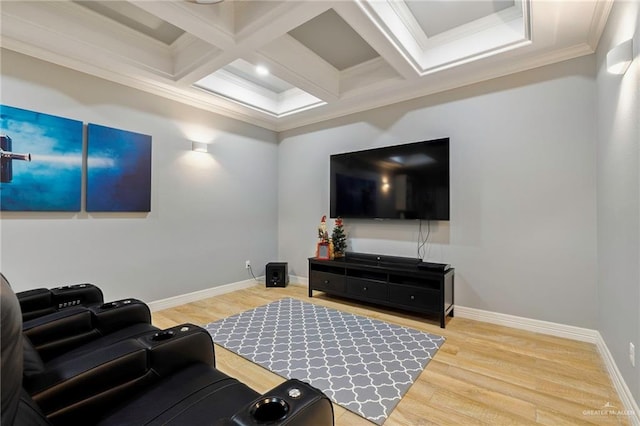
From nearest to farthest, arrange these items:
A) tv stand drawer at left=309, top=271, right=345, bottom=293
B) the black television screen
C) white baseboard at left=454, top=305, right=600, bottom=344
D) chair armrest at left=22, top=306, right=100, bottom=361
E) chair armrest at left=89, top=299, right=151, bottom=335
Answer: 1. chair armrest at left=22, top=306, right=100, bottom=361
2. chair armrest at left=89, top=299, right=151, bottom=335
3. white baseboard at left=454, top=305, right=600, bottom=344
4. the black television screen
5. tv stand drawer at left=309, top=271, right=345, bottom=293

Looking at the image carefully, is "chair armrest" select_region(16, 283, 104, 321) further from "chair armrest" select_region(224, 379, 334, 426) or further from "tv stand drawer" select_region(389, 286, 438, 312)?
"tv stand drawer" select_region(389, 286, 438, 312)

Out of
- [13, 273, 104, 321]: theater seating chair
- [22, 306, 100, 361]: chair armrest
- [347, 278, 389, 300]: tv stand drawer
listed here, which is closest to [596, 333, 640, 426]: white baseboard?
[347, 278, 389, 300]: tv stand drawer

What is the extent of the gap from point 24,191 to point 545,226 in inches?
186

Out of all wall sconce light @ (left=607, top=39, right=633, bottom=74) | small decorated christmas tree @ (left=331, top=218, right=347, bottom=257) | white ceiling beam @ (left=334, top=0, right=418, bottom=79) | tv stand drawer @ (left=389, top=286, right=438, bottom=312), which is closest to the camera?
wall sconce light @ (left=607, top=39, right=633, bottom=74)

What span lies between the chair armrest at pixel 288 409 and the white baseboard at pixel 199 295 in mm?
3016

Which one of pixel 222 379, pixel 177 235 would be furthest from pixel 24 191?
pixel 222 379

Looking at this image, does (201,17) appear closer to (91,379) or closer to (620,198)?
(91,379)

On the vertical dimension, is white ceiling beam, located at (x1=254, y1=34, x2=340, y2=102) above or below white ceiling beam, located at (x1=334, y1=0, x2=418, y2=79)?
above

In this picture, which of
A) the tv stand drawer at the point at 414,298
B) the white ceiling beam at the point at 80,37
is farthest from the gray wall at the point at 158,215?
the tv stand drawer at the point at 414,298

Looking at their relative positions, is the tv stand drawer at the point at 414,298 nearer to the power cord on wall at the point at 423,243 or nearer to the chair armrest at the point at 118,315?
the power cord on wall at the point at 423,243

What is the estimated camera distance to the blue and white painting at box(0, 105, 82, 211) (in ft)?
8.01

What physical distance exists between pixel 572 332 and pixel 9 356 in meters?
3.64

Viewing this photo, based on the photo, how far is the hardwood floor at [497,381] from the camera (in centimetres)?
165

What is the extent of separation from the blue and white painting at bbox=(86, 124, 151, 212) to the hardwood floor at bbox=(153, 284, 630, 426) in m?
1.36
